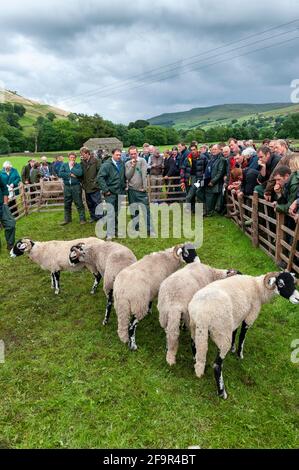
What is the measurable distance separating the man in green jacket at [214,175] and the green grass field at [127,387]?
6098 mm

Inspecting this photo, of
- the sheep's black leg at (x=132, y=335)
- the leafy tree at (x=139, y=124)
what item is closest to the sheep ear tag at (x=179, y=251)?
the sheep's black leg at (x=132, y=335)

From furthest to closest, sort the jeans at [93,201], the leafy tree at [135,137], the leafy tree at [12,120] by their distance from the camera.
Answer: the leafy tree at [12,120]
the leafy tree at [135,137]
the jeans at [93,201]

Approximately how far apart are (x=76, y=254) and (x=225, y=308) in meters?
3.49

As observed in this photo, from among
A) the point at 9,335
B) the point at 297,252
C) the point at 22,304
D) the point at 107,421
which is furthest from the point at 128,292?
the point at 297,252

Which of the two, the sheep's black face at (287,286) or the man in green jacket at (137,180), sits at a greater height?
the man in green jacket at (137,180)

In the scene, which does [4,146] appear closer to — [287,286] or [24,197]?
[24,197]

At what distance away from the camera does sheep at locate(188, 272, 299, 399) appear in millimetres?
4137

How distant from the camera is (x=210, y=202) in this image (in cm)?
1230

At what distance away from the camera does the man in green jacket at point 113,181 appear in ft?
31.9

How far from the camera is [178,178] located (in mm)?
14172

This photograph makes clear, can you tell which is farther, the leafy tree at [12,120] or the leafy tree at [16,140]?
the leafy tree at [12,120]

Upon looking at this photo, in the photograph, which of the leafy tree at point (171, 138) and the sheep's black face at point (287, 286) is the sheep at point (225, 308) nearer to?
the sheep's black face at point (287, 286)

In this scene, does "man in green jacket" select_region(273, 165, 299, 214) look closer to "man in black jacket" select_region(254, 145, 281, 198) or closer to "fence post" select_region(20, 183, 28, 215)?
"man in black jacket" select_region(254, 145, 281, 198)

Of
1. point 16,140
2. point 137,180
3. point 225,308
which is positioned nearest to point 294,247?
point 225,308
